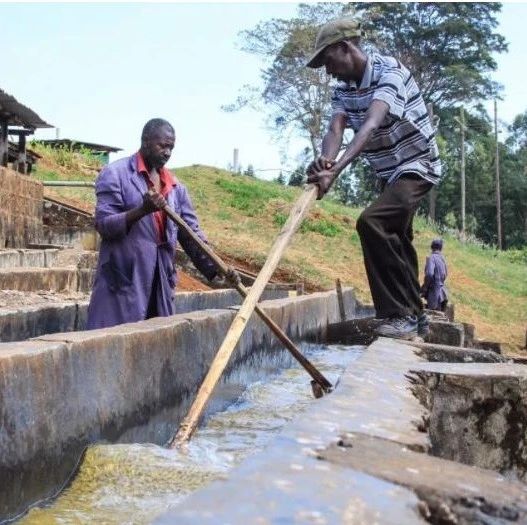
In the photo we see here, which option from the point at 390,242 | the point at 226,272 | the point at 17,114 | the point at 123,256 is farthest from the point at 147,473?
the point at 17,114

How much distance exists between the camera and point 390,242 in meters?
4.54

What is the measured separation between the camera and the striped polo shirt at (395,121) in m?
4.46

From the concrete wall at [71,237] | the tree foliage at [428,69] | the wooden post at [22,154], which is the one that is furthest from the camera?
the tree foliage at [428,69]

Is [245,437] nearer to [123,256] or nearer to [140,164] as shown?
[123,256]

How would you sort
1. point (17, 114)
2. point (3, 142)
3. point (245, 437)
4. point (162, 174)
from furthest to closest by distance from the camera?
point (17, 114)
point (3, 142)
point (162, 174)
point (245, 437)

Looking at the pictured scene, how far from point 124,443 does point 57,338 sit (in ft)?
1.71

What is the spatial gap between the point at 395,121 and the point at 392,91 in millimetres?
196

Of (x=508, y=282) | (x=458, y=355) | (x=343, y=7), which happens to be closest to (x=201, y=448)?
(x=458, y=355)

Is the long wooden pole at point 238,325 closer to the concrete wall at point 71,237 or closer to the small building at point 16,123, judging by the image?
the concrete wall at point 71,237

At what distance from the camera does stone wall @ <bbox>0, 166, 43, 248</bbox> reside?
43.4ft

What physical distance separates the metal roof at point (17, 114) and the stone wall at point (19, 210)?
4.62m

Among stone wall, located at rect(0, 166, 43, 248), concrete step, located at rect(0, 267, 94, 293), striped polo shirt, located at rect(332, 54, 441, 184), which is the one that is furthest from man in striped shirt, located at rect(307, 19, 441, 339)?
stone wall, located at rect(0, 166, 43, 248)

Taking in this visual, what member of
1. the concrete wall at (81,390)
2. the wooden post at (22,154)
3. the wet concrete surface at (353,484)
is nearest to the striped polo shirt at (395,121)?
the concrete wall at (81,390)

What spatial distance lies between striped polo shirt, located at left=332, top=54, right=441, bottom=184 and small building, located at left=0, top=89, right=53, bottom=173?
613 inches
